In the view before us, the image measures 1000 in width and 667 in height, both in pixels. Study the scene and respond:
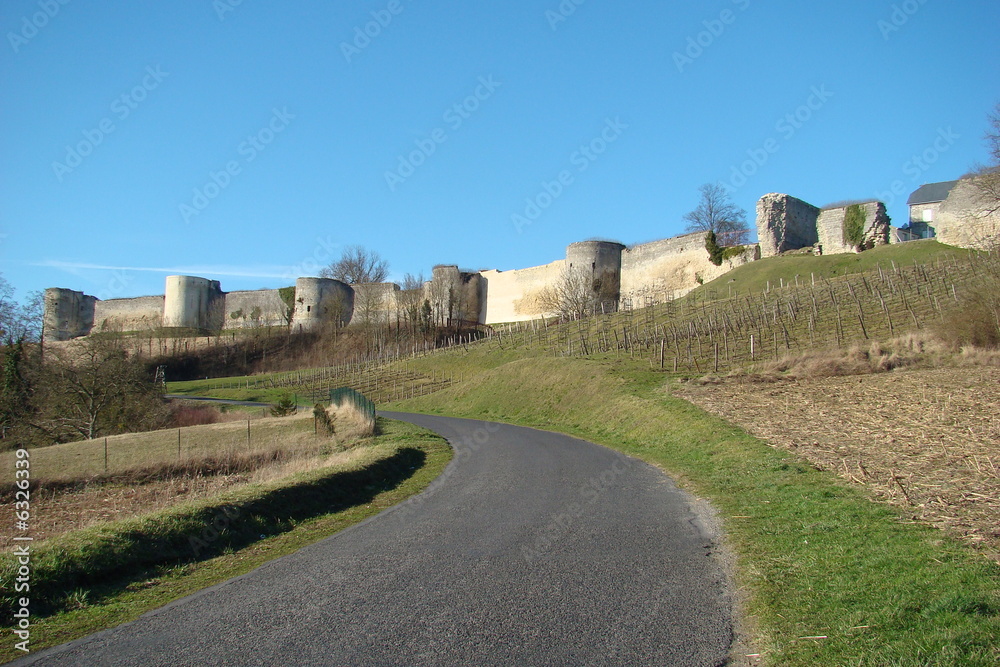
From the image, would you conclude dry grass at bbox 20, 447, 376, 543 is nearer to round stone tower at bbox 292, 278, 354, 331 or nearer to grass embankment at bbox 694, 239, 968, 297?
grass embankment at bbox 694, 239, 968, 297

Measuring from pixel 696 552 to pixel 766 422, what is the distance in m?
8.94

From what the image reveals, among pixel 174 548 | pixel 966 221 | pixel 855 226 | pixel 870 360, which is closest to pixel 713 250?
pixel 855 226

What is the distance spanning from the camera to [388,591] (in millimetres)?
5270

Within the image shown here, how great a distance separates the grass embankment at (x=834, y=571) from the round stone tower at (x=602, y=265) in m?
45.0

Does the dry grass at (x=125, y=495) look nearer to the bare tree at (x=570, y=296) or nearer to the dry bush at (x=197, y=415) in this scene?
the dry bush at (x=197, y=415)

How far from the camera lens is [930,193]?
5922 centimetres

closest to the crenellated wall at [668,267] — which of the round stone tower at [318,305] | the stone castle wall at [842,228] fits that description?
the stone castle wall at [842,228]

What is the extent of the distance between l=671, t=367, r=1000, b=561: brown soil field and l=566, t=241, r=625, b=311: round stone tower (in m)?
39.0

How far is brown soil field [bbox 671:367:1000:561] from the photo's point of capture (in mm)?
7055

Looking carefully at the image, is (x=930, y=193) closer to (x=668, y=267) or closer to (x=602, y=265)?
(x=668, y=267)

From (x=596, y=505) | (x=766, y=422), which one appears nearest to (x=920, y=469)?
(x=596, y=505)

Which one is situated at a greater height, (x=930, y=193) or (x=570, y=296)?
(x=930, y=193)

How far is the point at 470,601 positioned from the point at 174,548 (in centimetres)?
374

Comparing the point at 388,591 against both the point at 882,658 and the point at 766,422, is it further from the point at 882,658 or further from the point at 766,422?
the point at 766,422
